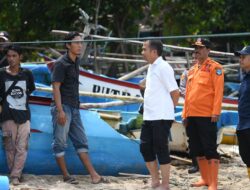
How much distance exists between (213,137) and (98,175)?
1437 mm

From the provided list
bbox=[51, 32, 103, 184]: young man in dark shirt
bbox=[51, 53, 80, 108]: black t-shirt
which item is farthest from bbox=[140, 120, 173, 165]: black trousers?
bbox=[51, 53, 80, 108]: black t-shirt

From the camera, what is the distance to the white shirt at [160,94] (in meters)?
6.11

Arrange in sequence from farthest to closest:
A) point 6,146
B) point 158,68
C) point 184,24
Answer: point 184,24, point 6,146, point 158,68

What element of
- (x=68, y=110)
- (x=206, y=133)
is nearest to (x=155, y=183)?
(x=206, y=133)

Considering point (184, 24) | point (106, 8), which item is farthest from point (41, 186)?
point (184, 24)

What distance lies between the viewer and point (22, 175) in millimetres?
6895

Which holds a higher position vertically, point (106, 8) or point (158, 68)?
point (106, 8)

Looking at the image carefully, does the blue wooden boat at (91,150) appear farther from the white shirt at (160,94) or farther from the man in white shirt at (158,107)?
the white shirt at (160,94)

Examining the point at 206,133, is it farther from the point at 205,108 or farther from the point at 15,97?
the point at 15,97

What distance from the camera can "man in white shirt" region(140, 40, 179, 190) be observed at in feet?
20.0

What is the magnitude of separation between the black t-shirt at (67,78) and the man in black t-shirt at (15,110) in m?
0.40

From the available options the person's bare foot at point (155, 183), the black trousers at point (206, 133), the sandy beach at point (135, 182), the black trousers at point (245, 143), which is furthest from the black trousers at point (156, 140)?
the black trousers at point (245, 143)

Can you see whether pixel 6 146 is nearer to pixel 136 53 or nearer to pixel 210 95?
pixel 210 95

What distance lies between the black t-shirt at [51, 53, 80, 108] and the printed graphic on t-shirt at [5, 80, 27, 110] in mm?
381
